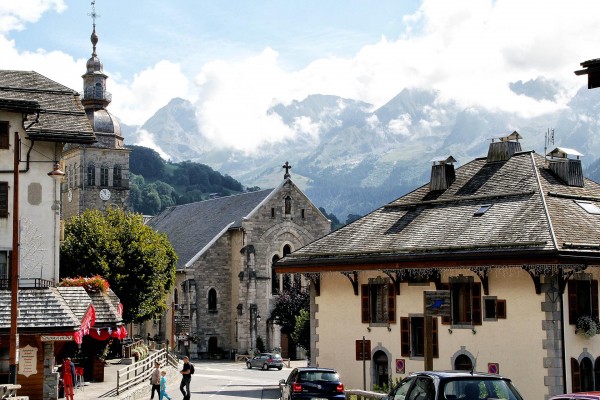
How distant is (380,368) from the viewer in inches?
1468

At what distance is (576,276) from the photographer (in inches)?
1251

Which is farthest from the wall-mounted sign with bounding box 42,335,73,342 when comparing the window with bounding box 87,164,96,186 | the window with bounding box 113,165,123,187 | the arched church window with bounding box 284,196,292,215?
the window with bounding box 113,165,123,187

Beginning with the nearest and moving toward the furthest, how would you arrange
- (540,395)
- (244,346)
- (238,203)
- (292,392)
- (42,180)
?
(292,392) < (540,395) < (42,180) < (244,346) < (238,203)

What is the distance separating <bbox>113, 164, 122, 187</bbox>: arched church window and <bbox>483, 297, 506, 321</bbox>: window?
70.4 meters

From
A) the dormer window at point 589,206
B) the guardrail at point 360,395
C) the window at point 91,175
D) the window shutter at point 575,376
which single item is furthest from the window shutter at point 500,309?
the window at point 91,175

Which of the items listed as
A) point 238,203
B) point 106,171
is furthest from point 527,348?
point 106,171

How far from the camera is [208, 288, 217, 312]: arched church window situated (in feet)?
279

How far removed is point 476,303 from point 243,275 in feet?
168

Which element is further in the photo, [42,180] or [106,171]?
[106,171]

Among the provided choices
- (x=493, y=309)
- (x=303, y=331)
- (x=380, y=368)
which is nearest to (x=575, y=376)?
(x=493, y=309)

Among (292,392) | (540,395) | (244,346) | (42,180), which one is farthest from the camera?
(244,346)

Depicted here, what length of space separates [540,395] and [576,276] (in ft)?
13.3

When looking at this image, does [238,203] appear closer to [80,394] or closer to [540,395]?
[80,394]

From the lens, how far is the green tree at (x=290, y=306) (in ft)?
248
